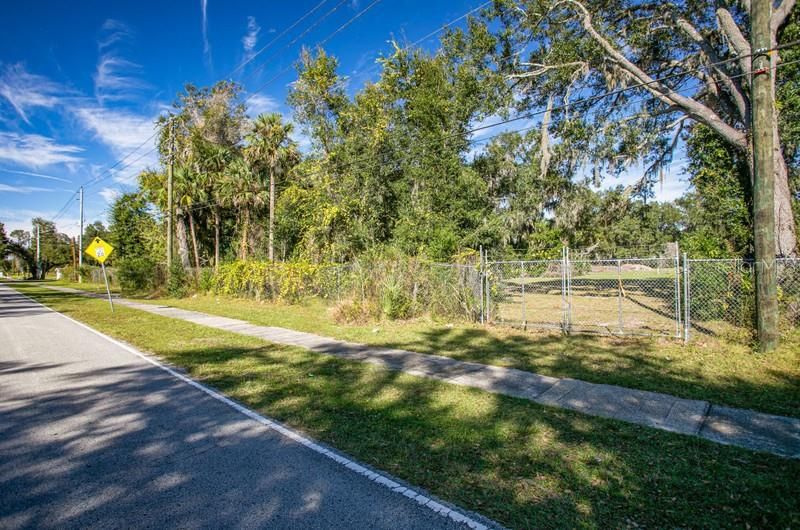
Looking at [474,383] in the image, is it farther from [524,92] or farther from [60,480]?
[524,92]

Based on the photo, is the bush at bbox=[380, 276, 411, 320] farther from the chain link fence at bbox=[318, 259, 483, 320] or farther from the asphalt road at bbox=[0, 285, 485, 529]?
the asphalt road at bbox=[0, 285, 485, 529]

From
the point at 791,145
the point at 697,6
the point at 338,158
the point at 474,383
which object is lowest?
the point at 474,383

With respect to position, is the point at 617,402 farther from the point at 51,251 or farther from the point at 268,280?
the point at 51,251

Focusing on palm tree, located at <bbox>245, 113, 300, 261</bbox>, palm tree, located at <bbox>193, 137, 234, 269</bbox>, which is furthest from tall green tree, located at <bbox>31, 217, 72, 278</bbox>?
palm tree, located at <bbox>245, 113, 300, 261</bbox>

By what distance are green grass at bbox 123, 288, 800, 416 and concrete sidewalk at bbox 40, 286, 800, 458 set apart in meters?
0.38

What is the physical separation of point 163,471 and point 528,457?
321 cm

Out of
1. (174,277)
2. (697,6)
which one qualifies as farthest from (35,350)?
(697,6)

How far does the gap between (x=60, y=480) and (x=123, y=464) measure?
17.0 inches

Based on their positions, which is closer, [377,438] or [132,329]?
[377,438]

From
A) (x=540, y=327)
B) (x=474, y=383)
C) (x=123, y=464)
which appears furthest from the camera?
(x=540, y=327)

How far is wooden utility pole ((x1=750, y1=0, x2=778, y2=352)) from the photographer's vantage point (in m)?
7.51

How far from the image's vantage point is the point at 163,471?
3.57 meters

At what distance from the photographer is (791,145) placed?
11117 mm

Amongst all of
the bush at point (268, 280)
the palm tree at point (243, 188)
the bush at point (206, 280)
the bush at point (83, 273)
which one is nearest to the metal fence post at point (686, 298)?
the bush at point (268, 280)
